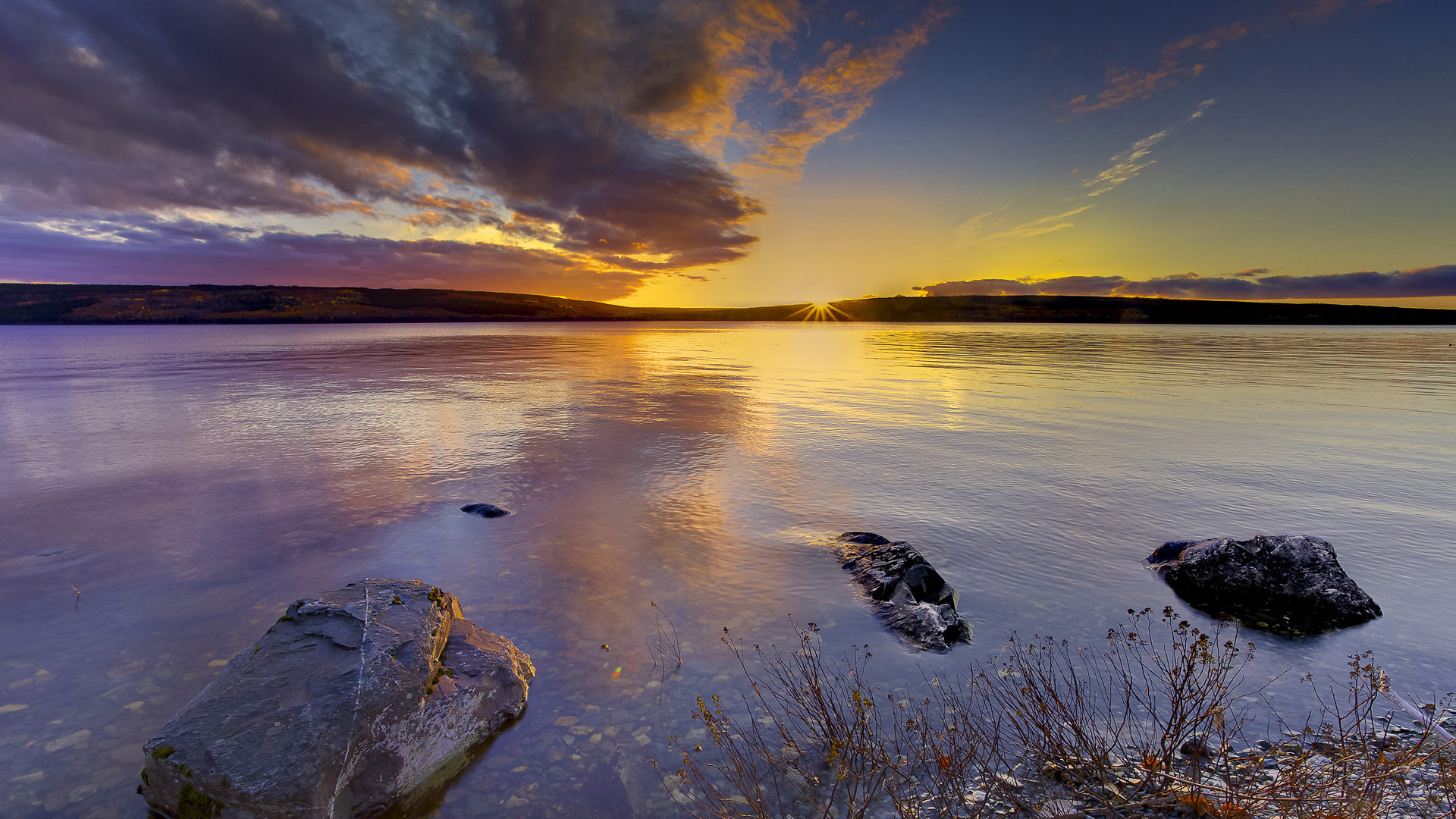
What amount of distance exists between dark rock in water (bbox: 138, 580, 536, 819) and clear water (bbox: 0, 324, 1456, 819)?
16.6 inches

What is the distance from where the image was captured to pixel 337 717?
394 centimetres

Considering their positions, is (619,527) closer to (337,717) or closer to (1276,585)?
(337,717)

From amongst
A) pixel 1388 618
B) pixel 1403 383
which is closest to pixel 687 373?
pixel 1388 618

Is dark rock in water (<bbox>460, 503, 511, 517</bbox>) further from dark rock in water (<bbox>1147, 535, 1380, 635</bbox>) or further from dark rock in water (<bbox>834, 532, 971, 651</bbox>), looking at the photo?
dark rock in water (<bbox>1147, 535, 1380, 635</bbox>)

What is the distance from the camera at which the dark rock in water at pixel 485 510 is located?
31.9 ft

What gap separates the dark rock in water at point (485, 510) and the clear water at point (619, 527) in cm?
33

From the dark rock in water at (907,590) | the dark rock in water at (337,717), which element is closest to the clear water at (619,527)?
the dark rock in water at (907,590)

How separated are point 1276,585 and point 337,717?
9364mm

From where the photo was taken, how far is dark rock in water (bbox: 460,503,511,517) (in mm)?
9719

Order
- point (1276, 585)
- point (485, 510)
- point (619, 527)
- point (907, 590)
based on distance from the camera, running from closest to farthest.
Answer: point (1276, 585) < point (907, 590) < point (619, 527) < point (485, 510)

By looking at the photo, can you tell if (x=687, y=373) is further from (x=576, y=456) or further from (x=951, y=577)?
(x=951, y=577)

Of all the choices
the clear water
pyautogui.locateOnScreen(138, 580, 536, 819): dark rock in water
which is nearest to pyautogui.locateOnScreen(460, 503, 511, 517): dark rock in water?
the clear water

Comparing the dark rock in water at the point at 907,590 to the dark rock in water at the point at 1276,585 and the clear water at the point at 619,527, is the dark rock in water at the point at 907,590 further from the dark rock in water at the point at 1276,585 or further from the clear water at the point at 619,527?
the dark rock in water at the point at 1276,585

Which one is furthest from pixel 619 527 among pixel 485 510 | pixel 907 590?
pixel 907 590
